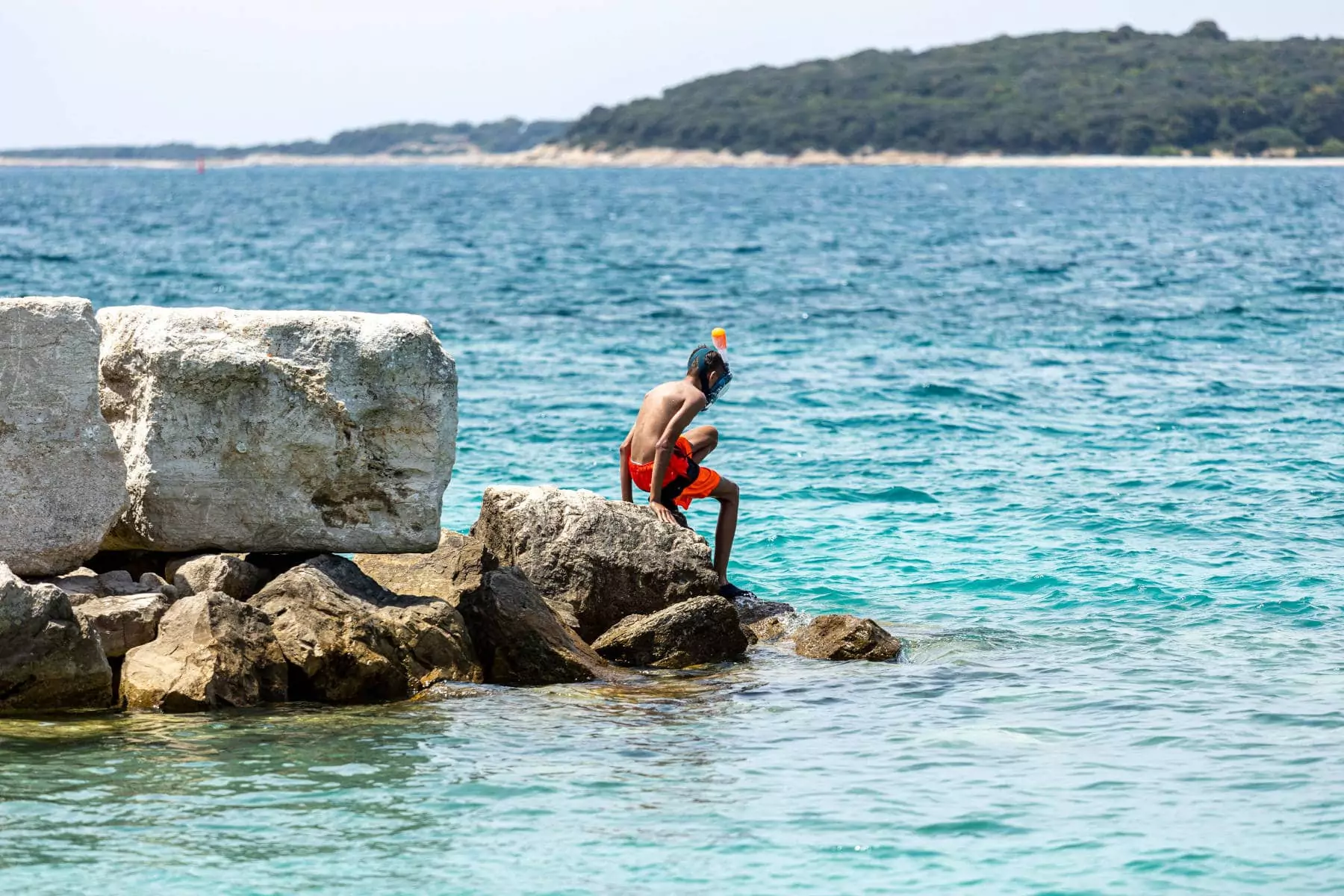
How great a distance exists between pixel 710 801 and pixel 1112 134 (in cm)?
15894

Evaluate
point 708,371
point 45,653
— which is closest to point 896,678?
point 708,371

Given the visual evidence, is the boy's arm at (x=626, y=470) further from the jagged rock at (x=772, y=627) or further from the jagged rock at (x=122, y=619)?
the jagged rock at (x=122, y=619)

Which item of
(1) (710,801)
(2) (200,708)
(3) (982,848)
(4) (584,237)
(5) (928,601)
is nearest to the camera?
(3) (982,848)

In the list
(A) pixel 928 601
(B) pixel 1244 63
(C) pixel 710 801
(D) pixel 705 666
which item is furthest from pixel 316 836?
(B) pixel 1244 63

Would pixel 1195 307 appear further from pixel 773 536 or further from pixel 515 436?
pixel 773 536

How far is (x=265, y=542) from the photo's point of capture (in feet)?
32.2

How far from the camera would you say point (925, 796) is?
7699 mm

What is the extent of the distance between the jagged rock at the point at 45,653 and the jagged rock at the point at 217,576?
2.76 feet

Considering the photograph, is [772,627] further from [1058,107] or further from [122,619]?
[1058,107]

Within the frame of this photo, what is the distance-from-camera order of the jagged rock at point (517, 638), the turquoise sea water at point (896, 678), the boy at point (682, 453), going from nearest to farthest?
the turquoise sea water at point (896, 678) < the jagged rock at point (517, 638) < the boy at point (682, 453)

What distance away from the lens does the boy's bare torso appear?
11102 mm

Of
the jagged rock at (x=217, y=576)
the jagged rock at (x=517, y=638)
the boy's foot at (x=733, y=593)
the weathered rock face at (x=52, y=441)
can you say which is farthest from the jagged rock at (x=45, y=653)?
the boy's foot at (x=733, y=593)

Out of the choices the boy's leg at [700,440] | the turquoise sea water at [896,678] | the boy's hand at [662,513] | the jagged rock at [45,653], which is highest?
the boy's leg at [700,440]

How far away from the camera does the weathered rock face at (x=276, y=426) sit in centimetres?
950
